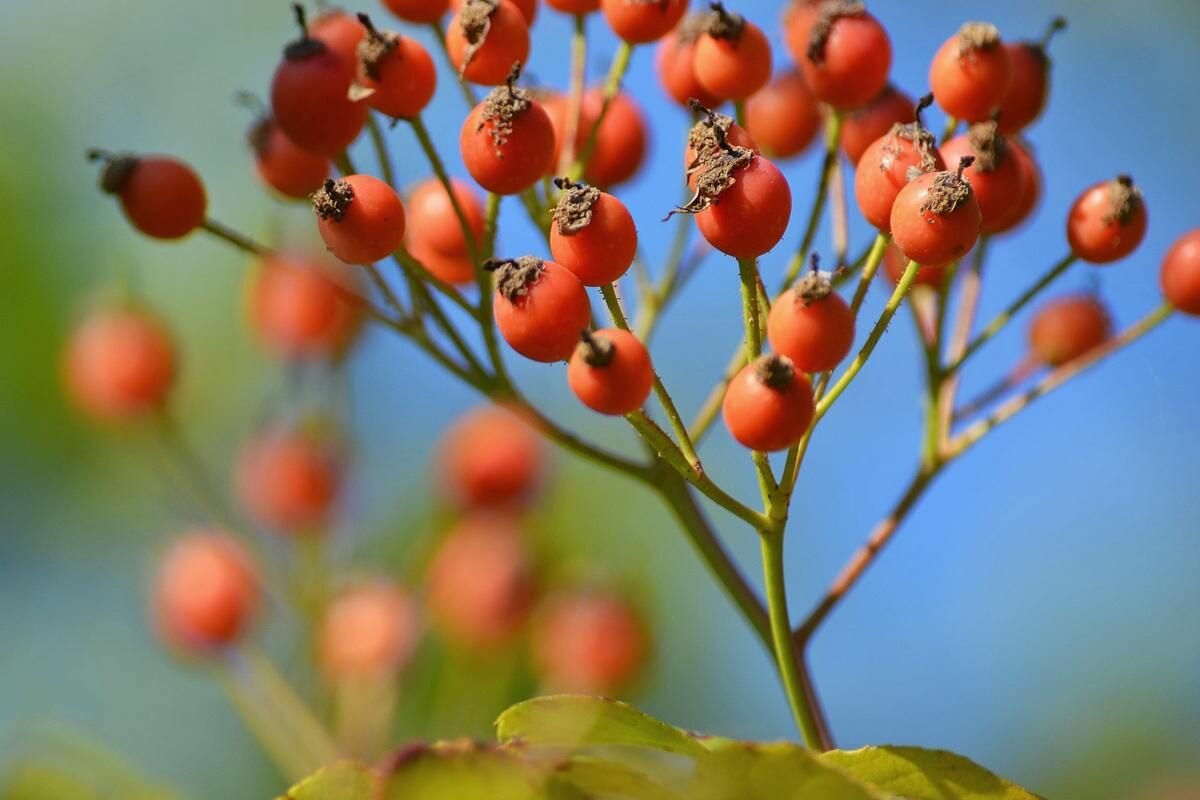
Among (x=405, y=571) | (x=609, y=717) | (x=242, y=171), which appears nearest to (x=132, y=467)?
(x=405, y=571)

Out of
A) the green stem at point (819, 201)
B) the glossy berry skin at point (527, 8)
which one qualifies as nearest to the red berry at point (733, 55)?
the green stem at point (819, 201)

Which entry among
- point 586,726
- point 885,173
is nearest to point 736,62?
point 885,173

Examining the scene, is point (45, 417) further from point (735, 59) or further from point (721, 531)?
point (735, 59)

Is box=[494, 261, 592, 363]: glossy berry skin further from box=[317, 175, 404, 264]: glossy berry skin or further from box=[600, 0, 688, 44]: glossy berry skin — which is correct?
box=[600, 0, 688, 44]: glossy berry skin

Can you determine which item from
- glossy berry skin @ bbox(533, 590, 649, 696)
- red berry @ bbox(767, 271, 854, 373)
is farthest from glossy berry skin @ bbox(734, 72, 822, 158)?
glossy berry skin @ bbox(533, 590, 649, 696)

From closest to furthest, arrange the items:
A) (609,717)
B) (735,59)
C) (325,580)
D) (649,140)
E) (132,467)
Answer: (609,717), (735,59), (649,140), (325,580), (132,467)

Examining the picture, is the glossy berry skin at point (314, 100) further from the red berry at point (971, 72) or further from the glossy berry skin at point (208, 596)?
the glossy berry skin at point (208, 596)

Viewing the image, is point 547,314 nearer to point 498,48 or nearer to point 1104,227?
point 498,48
